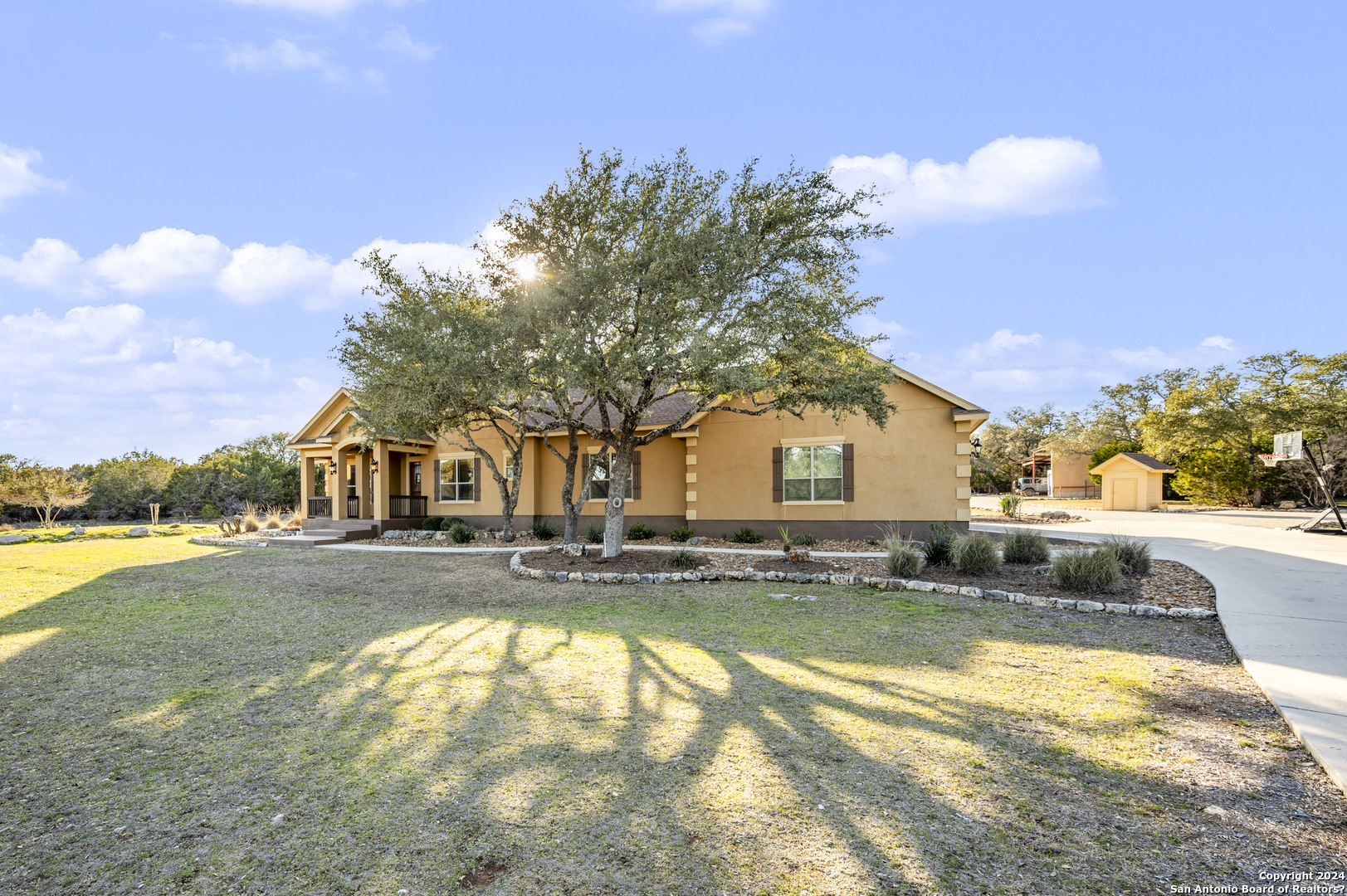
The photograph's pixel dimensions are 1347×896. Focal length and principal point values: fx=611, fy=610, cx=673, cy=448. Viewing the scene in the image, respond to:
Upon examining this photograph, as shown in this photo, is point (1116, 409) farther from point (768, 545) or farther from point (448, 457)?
point (448, 457)

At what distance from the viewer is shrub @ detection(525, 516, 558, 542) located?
17.2 metres

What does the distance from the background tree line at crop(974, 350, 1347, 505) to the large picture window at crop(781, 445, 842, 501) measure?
18396 mm

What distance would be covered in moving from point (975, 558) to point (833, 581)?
2.29 metres

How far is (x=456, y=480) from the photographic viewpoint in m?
20.1

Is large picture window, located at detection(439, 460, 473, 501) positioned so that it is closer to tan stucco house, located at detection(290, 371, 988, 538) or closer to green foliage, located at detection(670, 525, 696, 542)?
tan stucco house, located at detection(290, 371, 988, 538)

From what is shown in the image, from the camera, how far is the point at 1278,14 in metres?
10.5

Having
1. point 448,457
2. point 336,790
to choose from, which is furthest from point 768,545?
point 336,790

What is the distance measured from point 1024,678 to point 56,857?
6221mm

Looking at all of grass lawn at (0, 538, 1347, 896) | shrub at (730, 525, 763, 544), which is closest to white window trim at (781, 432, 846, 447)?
shrub at (730, 525, 763, 544)

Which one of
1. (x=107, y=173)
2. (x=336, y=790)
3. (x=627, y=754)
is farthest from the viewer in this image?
(x=107, y=173)

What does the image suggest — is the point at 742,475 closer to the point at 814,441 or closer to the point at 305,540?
the point at 814,441

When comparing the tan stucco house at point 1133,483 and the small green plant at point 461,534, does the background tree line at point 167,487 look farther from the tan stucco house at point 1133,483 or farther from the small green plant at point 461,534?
the tan stucco house at point 1133,483

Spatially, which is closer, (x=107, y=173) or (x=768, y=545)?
(x=107, y=173)

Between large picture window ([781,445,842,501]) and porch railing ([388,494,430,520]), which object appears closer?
large picture window ([781,445,842,501])
